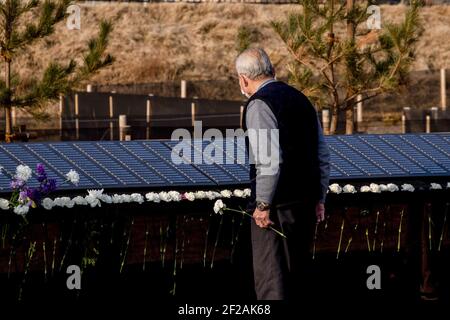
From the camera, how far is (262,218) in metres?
6.71

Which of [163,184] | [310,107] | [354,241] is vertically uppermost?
[310,107]

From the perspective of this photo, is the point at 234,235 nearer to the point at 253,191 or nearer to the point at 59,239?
the point at 59,239

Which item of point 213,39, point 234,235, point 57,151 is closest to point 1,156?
point 57,151

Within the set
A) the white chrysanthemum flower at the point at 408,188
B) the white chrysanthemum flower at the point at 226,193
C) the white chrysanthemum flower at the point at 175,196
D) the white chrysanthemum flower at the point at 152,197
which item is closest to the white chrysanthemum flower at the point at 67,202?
the white chrysanthemum flower at the point at 152,197

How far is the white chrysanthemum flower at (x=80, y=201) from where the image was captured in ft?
25.8

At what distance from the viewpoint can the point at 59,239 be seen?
8.35 meters

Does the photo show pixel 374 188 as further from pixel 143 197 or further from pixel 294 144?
pixel 294 144

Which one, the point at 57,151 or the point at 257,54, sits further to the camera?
the point at 57,151

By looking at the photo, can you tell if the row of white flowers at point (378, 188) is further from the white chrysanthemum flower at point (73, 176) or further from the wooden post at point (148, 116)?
the wooden post at point (148, 116)

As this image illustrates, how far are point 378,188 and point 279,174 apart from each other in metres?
2.25

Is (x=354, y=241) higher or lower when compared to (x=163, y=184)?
lower

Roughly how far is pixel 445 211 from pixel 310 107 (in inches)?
121

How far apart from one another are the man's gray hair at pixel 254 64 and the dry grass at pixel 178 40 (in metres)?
36.3

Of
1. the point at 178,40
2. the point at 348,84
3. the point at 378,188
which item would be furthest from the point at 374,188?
the point at 178,40
